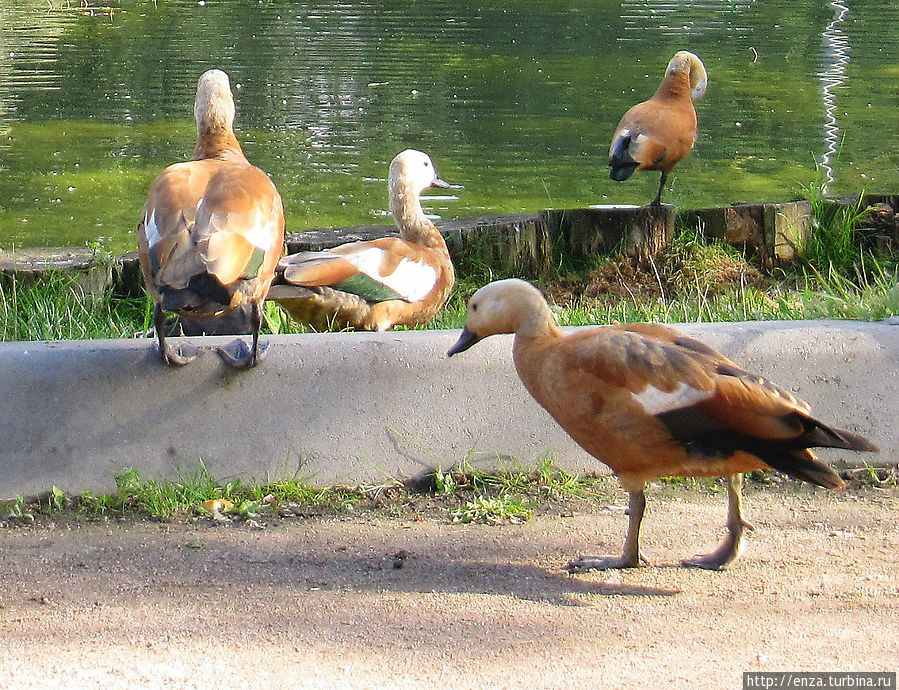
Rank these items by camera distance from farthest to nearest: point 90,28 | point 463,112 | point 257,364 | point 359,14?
point 359,14 < point 90,28 < point 463,112 < point 257,364

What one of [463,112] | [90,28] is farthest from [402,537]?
[90,28]

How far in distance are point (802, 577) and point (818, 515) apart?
0.53 meters

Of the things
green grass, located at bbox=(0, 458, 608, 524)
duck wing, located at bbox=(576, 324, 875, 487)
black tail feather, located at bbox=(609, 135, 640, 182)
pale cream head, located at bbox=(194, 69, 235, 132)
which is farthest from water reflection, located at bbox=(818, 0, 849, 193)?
duck wing, located at bbox=(576, 324, 875, 487)

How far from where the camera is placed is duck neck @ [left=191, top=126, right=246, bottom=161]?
5141mm

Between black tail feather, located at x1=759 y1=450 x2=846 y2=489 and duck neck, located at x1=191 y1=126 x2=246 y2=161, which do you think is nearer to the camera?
black tail feather, located at x1=759 y1=450 x2=846 y2=489

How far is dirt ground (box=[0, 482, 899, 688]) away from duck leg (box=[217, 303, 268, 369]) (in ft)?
2.00

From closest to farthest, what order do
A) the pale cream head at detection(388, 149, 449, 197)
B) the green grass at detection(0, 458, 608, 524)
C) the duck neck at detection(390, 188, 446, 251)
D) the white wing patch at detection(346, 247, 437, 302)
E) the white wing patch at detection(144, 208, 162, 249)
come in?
1. the green grass at detection(0, 458, 608, 524)
2. the white wing patch at detection(144, 208, 162, 249)
3. the white wing patch at detection(346, 247, 437, 302)
4. the duck neck at detection(390, 188, 446, 251)
5. the pale cream head at detection(388, 149, 449, 197)

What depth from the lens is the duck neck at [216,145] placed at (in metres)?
5.14

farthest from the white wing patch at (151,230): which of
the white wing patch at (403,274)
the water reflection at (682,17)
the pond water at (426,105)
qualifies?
the water reflection at (682,17)

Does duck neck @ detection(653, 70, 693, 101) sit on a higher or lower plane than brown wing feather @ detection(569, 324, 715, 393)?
higher

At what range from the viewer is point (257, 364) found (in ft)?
14.0

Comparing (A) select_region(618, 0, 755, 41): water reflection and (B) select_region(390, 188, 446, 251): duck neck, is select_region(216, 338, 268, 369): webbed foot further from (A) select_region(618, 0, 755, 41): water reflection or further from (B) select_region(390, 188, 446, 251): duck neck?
(A) select_region(618, 0, 755, 41): water reflection

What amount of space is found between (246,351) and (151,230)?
1.77ft

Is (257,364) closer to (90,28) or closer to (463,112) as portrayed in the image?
(463,112)
